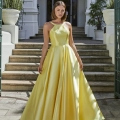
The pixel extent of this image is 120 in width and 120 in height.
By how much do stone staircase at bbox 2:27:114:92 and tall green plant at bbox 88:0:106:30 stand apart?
3.06 meters

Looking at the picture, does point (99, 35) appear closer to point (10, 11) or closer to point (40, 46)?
point (40, 46)

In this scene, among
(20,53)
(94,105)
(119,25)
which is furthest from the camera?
(20,53)

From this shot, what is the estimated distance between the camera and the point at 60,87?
3.15 metres

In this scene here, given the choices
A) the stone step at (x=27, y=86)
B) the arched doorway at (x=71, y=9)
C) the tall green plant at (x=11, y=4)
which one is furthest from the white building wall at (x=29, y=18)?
the stone step at (x=27, y=86)

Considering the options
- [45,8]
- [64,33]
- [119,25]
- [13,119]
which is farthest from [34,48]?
[45,8]

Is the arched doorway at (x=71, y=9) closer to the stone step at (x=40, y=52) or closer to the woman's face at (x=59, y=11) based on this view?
the stone step at (x=40, y=52)

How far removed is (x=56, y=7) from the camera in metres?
3.18

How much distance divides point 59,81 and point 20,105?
1740 millimetres

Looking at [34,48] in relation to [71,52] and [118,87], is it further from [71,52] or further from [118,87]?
[71,52]

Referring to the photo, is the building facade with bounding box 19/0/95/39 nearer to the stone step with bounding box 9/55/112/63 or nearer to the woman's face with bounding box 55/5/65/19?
the stone step with bounding box 9/55/112/63

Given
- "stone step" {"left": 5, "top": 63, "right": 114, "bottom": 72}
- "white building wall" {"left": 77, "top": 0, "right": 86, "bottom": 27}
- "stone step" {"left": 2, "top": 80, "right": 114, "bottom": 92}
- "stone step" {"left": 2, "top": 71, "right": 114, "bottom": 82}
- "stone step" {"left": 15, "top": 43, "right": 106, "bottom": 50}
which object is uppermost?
"white building wall" {"left": 77, "top": 0, "right": 86, "bottom": 27}

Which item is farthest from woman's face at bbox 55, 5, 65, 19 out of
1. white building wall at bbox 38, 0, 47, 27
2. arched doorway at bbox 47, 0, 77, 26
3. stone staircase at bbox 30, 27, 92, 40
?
arched doorway at bbox 47, 0, 77, 26

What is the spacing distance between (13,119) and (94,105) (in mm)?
1237

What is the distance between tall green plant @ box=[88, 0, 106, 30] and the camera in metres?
10.3
